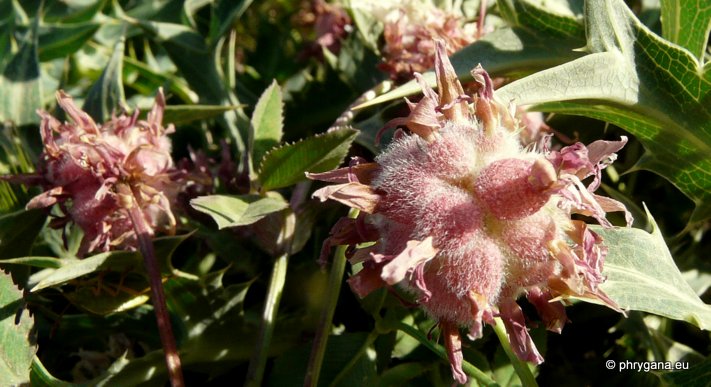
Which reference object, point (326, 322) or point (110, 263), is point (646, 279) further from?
point (110, 263)

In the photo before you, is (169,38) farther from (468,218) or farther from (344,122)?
(468,218)

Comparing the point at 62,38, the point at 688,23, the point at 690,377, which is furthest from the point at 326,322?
the point at 62,38

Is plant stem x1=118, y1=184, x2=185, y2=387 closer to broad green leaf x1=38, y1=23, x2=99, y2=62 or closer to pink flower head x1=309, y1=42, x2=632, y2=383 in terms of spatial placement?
pink flower head x1=309, y1=42, x2=632, y2=383

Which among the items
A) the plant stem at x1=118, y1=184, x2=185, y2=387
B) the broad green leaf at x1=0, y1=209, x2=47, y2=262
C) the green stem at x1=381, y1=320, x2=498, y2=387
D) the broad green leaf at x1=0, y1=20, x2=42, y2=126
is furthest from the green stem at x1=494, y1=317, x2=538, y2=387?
the broad green leaf at x1=0, y1=20, x2=42, y2=126

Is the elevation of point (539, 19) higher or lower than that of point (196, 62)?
higher

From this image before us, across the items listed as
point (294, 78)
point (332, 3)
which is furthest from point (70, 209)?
point (332, 3)

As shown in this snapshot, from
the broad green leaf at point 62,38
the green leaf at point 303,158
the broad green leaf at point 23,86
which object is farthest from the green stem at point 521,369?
the broad green leaf at point 62,38

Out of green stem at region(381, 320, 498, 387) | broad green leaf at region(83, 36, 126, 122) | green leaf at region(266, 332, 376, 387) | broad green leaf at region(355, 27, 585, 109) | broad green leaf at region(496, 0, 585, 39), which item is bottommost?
green leaf at region(266, 332, 376, 387)
